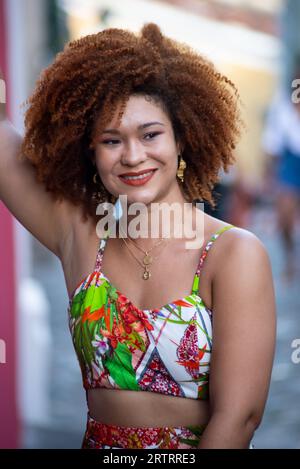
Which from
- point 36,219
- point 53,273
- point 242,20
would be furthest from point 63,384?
point 242,20

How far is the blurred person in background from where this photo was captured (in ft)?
28.3

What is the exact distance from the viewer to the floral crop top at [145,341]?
8.77 feet

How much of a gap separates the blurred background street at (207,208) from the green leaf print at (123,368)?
34.8 inches

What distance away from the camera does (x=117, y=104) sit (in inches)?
109

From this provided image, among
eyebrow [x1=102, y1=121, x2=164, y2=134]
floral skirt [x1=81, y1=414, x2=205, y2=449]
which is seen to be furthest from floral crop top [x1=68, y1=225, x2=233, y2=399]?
eyebrow [x1=102, y1=121, x2=164, y2=134]

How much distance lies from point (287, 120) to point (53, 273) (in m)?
3.43

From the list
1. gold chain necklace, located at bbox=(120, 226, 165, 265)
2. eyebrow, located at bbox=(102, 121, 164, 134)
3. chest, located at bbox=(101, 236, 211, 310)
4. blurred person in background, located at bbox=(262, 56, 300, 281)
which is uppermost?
blurred person in background, located at bbox=(262, 56, 300, 281)

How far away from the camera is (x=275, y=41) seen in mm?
16625

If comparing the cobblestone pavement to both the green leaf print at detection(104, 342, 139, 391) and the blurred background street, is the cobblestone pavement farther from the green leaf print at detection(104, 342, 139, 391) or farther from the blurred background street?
the green leaf print at detection(104, 342, 139, 391)

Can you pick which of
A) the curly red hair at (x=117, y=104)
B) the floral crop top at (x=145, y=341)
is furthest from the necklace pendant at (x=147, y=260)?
the curly red hair at (x=117, y=104)

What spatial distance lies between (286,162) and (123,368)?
616 cm

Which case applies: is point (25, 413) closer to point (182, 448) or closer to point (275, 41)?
point (182, 448)

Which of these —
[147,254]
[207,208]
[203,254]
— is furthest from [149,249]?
[207,208]

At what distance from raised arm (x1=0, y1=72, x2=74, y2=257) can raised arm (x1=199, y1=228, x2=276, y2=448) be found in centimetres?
61
